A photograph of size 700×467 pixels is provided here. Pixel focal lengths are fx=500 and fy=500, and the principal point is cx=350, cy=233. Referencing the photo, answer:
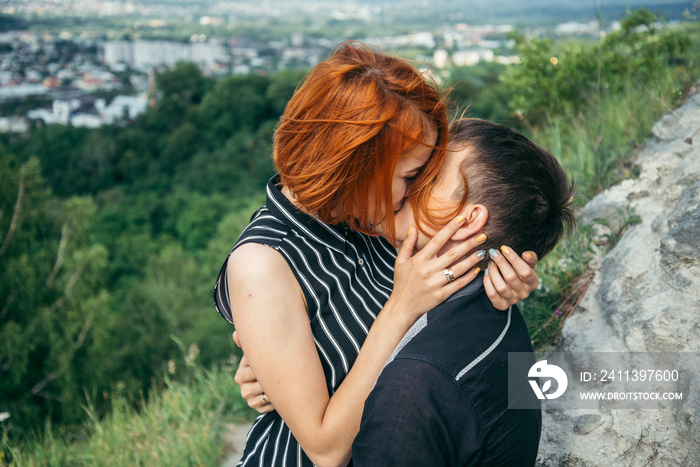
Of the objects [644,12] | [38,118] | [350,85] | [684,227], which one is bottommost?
[38,118]

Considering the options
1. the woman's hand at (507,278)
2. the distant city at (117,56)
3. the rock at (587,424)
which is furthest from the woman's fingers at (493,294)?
the distant city at (117,56)

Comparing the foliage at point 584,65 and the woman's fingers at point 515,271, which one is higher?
the foliage at point 584,65

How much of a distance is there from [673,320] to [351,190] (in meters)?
1.38

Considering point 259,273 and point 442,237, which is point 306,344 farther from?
point 442,237

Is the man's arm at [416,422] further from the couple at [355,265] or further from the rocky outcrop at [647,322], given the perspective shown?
the rocky outcrop at [647,322]

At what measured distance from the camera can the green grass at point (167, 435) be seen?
3.37 meters

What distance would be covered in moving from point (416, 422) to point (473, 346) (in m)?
0.27

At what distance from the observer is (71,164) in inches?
1586

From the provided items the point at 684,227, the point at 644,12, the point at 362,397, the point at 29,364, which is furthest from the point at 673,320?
the point at 29,364

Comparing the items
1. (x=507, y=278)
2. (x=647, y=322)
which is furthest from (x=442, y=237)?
(x=647, y=322)

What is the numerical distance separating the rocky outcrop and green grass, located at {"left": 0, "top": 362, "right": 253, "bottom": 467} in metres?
2.34

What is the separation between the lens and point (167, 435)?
3.54 m

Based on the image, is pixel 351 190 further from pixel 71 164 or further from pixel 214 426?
pixel 71 164

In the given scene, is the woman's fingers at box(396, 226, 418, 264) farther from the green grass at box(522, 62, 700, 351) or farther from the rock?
the green grass at box(522, 62, 700, 351)
